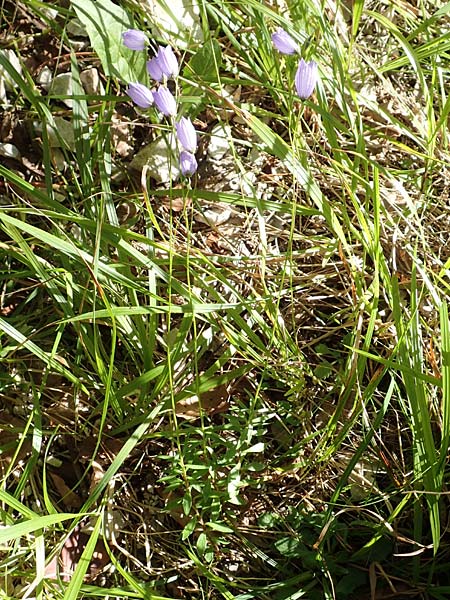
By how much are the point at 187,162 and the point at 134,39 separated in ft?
0.83

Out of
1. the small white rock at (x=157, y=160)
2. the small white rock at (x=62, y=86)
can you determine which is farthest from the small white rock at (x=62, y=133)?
the small white rock at (x=157, y=160)

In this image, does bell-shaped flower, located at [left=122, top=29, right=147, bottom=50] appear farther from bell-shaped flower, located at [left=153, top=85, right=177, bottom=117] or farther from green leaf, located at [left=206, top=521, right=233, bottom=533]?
green leaf, located at [left=206, top=521, right=233, bottom=533]

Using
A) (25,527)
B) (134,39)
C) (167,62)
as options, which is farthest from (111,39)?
(25,527)

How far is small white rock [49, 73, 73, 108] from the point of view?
60.7 inches

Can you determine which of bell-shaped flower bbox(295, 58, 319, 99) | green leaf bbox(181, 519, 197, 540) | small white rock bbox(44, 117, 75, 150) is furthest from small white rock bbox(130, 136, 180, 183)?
green leaf bbox(181, 519, 197, 540)

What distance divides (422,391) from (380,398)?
0.69ft

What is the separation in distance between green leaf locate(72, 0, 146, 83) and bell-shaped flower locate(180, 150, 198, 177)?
0.23 m

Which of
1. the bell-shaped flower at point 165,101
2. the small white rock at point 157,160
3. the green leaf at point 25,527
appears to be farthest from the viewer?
the small white rock at point 157,160

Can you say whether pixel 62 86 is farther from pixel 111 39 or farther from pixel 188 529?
pixel 188 529

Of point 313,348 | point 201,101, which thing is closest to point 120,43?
point 201,101

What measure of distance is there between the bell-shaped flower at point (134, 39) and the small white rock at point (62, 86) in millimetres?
279

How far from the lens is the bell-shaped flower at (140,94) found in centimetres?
123

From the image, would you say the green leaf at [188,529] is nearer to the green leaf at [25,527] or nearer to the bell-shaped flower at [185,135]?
the green leaf at [25,527]

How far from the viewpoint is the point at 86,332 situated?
1.36 m
